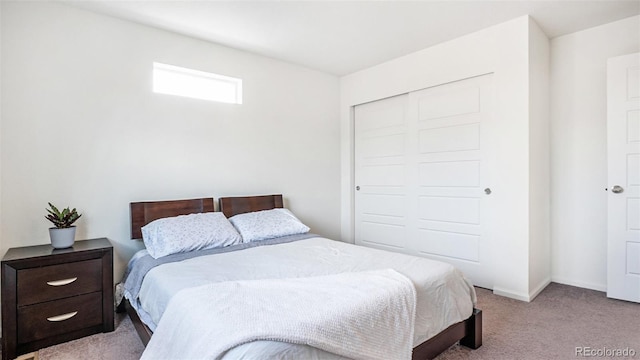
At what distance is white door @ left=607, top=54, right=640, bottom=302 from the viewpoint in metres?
2.81

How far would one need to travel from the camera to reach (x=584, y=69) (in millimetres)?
3207

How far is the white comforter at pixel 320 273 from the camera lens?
1778mm

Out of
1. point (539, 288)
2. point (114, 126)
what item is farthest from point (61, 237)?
point (539, 288)

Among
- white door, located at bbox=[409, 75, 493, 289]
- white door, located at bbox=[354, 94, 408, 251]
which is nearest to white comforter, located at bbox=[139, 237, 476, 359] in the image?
white door, located at bbox=[409, 75, 493, 289]

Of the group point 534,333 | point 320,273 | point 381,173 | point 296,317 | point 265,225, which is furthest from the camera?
point 381,173

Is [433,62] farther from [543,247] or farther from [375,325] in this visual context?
[375,325]

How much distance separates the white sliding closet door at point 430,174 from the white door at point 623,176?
0.98 m

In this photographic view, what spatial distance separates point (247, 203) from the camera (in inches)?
137

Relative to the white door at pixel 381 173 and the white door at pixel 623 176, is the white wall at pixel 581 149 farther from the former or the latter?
the white door at pixel 381 173

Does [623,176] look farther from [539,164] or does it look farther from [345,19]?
[345,19]

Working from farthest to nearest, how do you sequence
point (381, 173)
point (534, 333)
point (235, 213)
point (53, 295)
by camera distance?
point (381, 173) → point (235, 213) → point (534, 333) → point (53, 295)

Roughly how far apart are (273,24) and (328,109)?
1.62 metres

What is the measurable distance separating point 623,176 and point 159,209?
4057mm

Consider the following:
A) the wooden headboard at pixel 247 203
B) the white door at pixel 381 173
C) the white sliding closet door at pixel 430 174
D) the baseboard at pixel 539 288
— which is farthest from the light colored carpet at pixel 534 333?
the white door at pixel 381 173
